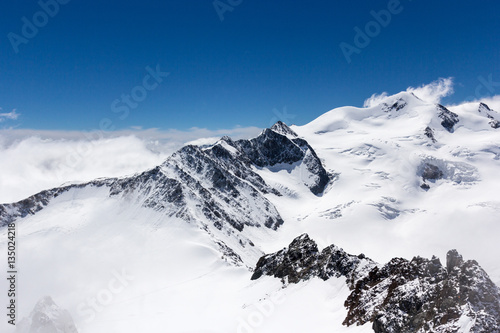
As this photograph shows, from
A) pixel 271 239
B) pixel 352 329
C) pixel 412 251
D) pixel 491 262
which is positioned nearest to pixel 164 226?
pixel 271 239

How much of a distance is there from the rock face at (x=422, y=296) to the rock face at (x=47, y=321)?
51261mm

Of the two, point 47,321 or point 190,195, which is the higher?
point 190,195

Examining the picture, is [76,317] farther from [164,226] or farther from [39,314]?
[164,226]

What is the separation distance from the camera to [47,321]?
58031 millimetres

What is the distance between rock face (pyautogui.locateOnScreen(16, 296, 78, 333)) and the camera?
57.9 meters

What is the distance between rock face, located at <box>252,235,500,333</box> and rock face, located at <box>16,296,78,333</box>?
5126 cm

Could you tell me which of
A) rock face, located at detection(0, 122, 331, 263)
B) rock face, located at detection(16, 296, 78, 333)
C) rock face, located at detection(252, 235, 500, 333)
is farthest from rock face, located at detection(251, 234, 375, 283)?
rock face, located at detection(16, 296, 78, 333)

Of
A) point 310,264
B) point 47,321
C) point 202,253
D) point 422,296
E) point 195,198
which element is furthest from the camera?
point 195,198

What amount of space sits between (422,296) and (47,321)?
199ft

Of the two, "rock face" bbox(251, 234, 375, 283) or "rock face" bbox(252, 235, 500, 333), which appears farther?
"rock face" bbox(251, 234, 375, 283)

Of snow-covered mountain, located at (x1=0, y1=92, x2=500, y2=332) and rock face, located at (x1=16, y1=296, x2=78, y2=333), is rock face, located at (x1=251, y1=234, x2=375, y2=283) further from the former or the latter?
rock face, located at (x1=16, y1=296, x2=78, y2=333)

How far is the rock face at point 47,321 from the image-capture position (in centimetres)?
5788

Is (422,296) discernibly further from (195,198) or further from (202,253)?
(195,198)

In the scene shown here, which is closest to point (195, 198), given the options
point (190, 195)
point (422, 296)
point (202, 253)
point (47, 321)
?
point (190, 195)
